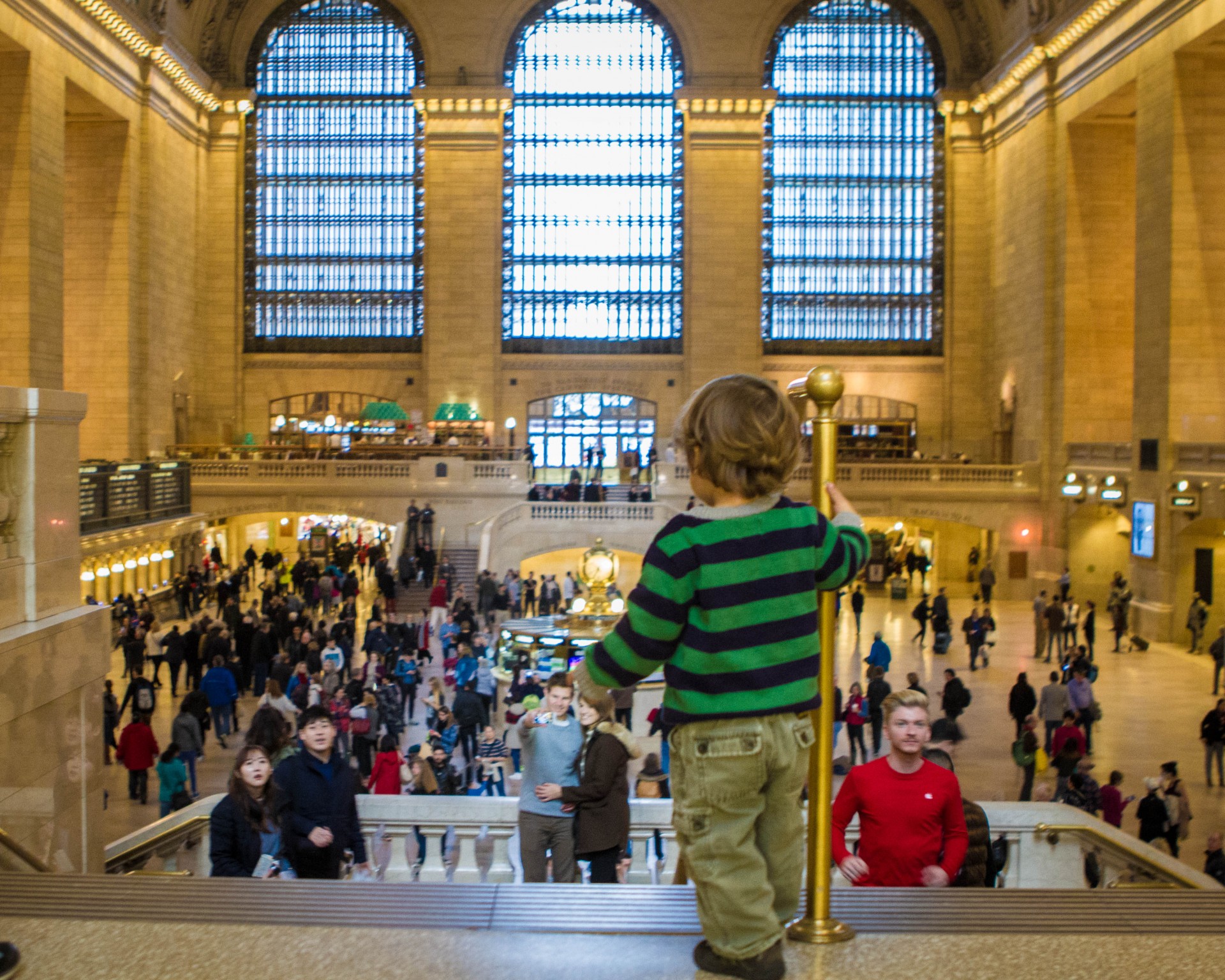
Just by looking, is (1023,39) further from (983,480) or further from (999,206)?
(983,480)

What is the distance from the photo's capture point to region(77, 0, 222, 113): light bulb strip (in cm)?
2962

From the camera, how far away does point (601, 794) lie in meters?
5.36

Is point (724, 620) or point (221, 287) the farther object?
point (221, 287)

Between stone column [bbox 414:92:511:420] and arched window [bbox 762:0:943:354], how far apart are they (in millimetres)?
8908

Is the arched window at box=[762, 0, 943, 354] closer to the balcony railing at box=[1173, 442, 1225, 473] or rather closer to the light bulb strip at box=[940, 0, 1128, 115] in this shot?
the light bulb strip at box=[940, 0, 1128, 115]

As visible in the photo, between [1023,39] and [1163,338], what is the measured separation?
38.7ft

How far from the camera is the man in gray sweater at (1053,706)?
14227 mm

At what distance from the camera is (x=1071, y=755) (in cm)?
1100

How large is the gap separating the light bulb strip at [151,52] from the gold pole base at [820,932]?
31.1m

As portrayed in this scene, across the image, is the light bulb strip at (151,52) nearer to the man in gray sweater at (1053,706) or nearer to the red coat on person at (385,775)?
the red coat on person at (385,775)

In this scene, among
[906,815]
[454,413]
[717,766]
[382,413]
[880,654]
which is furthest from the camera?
[454,413]

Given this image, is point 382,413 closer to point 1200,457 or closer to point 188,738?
point 1200,457

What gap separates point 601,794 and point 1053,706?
10376 millimetres

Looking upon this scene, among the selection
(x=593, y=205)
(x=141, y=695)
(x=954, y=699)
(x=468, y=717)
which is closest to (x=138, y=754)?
(x=141, y=695)
